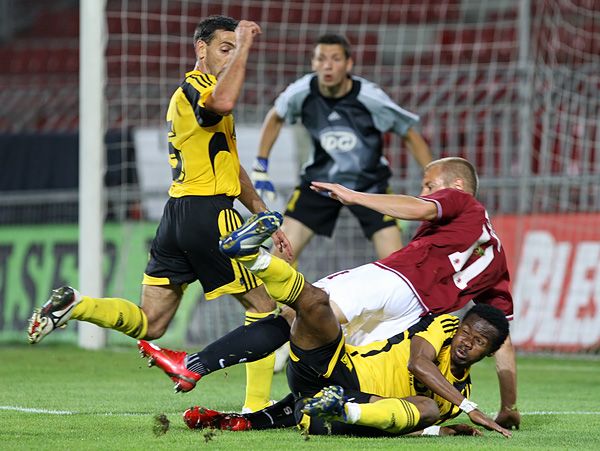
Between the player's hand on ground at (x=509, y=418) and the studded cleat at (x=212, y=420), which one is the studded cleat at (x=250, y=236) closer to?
the studded cleat at (x=212, y=420)

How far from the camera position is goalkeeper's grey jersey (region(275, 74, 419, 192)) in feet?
30.7

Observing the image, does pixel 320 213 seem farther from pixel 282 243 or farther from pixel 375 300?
pixel 375 300

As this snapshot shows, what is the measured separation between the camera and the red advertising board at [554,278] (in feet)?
36.3

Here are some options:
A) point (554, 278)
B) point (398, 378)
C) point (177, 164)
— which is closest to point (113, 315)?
point (177, 164)

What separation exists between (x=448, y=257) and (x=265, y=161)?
11.3ft

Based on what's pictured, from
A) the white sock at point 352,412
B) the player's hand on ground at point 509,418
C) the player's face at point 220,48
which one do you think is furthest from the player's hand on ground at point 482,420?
the player's face at point 220,48

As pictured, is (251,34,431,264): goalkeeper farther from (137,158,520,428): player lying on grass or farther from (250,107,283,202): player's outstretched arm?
(137,158,520,428): player lying on grass

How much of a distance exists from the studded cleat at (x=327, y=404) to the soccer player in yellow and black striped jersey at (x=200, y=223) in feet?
4.07

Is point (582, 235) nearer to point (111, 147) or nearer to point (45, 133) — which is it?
point (111, 147)

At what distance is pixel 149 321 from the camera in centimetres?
635

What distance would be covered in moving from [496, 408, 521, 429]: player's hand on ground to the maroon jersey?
56 centimetres

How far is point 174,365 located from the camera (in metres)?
5.42

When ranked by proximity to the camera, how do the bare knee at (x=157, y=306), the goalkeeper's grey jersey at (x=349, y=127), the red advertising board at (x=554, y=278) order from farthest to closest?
the red advertising board at (x=554, y=278)
the goalkeeper's grey jersey at (x=349, y=127)
the bare knee at (x=157, y=306)

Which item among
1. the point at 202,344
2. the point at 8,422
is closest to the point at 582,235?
the point at 202,344
